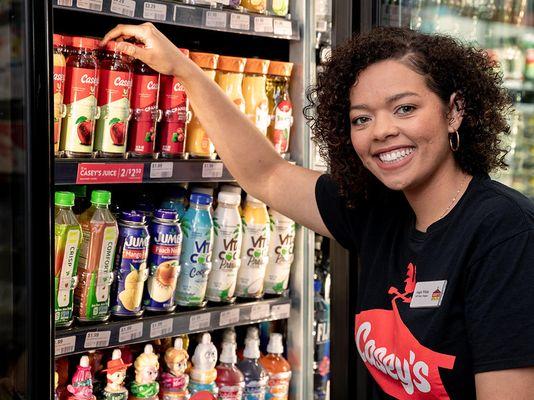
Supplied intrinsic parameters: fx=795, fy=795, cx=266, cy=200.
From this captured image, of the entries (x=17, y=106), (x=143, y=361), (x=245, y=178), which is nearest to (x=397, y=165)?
(x=245, y=178)

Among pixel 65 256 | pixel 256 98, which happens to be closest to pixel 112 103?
pixel 65 256

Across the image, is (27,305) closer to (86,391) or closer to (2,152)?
(2,152)

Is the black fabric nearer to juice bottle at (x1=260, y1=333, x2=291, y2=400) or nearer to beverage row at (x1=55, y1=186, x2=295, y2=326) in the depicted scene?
beverage row at (x1=55, y1=186, x2=295, y2=326)

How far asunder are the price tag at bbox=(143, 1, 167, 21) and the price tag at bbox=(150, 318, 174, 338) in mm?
835

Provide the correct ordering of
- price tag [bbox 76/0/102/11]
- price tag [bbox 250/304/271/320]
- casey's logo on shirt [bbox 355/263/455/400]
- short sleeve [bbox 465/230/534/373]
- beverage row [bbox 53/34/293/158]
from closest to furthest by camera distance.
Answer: short sleeve [bbox 465/230/534/373] → casey's logo on shirt [bbox 355/263/455/400] → price tag [bbox 76/0/102/11] → beverage row [bbox 53/34/293/158] → price tag [bbox 250/304/271/320]

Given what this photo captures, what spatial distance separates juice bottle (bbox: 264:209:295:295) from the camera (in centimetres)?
261

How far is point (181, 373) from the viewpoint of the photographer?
238 centimetres

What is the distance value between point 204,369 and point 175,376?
10cm

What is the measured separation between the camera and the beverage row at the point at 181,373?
2170mm

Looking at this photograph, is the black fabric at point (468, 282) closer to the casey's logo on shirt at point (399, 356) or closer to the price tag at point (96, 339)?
the casey's logo on shirt at point (399, 356)

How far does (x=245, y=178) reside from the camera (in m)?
2.16

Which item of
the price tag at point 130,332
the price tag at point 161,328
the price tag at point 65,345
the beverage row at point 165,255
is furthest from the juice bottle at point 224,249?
the price tag at point 65,345

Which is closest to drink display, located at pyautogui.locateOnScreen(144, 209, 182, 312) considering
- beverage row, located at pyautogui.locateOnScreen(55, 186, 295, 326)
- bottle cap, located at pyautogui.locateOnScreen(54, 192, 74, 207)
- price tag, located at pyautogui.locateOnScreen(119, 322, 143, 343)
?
beverage row, located at pyautogui.locateOnScreen(55, 186, 295, 326)

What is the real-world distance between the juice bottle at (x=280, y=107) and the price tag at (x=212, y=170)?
0.27m
